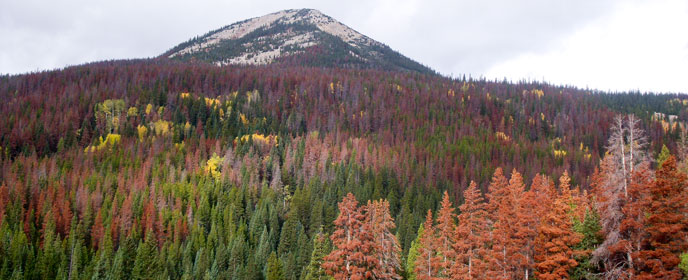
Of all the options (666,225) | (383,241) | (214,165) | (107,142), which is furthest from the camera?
(107,142)

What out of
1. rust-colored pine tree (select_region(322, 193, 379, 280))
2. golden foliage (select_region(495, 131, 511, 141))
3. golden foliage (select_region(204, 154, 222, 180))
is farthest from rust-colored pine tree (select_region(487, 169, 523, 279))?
golden foliage (select_region(495, 131, 511, 141))

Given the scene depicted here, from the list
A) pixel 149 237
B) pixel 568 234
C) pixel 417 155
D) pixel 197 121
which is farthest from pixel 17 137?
pixel 568 234

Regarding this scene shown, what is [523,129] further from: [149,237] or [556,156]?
[149,237]

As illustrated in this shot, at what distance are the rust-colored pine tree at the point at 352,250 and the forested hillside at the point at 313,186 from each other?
120 millimetres

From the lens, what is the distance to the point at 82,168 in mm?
108875

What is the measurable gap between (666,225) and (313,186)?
259 ft

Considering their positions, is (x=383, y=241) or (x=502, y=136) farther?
(x=502, y=136)

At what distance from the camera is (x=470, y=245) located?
1228 inches

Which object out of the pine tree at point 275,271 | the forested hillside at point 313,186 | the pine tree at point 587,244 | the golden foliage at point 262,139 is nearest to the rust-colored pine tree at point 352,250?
→ the forested hillside at point 313,186

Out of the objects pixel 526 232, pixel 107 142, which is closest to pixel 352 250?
pixel 526 232

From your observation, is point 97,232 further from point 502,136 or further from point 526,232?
point 502,136

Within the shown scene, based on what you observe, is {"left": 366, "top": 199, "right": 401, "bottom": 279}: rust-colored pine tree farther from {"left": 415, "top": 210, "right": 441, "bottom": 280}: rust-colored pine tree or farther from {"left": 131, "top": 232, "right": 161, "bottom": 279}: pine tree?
{"left": 131, "top": 232, "right": 161, "bottom": 279}: pine tree

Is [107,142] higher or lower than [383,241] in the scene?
higher

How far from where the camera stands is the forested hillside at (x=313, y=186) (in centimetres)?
2633
